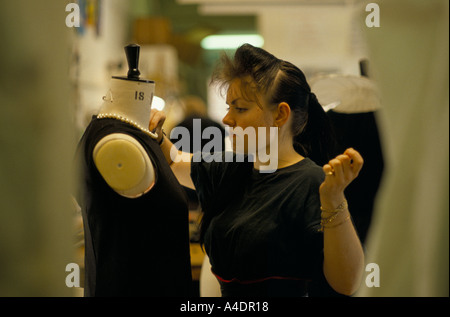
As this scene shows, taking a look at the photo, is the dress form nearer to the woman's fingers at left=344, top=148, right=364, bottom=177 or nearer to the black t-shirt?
the black t-shirt

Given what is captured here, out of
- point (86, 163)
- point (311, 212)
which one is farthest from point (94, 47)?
point (311, 212)

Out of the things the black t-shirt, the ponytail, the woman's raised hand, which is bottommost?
the black t-shirt

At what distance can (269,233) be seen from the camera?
2.78 feet

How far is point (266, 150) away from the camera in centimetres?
87

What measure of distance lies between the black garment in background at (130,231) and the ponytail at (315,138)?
0.85ft

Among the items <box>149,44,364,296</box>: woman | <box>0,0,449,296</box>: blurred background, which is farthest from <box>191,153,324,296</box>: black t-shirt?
<box>0,0,449,296</box>: blurred background

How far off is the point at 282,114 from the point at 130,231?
35 cm

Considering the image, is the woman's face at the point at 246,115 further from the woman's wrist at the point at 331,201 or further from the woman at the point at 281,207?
Answer: the woman's wrist at the point at 331,201

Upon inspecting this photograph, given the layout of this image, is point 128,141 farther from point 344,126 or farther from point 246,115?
point 344,126

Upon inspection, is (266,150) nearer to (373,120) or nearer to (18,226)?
(373,120)

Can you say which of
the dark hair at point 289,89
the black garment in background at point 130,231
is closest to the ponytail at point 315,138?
the dark hair at point 289,89

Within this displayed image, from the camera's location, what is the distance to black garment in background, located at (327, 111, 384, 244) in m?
0.91

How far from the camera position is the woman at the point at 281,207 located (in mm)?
829
